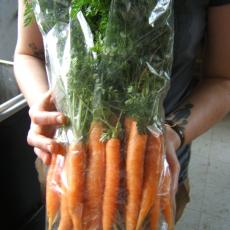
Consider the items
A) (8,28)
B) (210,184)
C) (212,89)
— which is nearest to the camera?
(212,89)

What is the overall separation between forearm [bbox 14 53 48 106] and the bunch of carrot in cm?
22

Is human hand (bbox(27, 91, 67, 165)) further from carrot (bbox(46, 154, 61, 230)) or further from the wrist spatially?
the wrist

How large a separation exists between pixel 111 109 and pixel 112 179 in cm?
11

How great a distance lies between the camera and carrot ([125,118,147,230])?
0.53 m

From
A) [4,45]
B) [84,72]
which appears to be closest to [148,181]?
[84,72]

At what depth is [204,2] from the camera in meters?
0.75

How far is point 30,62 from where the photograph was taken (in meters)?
0.80

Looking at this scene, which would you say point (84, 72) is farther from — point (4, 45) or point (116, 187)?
point (4, 45)

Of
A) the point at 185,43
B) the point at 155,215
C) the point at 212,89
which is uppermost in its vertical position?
the point at 185,43

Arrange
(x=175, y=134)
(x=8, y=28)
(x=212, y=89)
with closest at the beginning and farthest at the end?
(x=175, y=134) → (x=212, y=89) → (x=8, y=28)

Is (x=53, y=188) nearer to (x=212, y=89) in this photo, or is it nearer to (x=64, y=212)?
(x=64, y=212)

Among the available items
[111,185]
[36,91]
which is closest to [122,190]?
[111,185]

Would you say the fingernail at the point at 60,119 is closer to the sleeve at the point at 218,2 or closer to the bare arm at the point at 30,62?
the bare arm at the point at 30,62

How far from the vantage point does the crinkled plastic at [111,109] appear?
51 cm
